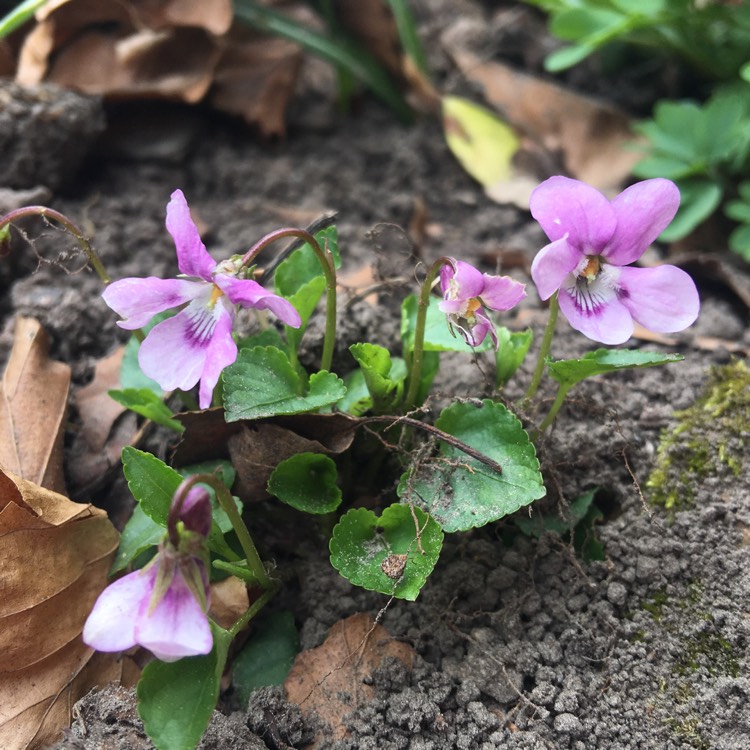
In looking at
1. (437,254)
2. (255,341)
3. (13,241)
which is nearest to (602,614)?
(255,341)

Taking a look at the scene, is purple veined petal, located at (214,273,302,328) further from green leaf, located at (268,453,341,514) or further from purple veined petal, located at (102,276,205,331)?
green leaf, located at (268,453,341,514)

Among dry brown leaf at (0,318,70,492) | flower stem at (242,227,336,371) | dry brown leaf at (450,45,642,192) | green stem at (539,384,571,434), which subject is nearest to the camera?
flower stem at (242,227,336,371)

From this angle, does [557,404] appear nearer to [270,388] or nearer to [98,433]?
[270,388]

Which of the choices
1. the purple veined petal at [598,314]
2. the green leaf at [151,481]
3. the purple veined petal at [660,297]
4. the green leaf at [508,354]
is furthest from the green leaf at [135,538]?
the purple veined petal at [660,297]

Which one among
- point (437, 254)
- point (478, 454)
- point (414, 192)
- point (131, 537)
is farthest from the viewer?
point (414, 192)

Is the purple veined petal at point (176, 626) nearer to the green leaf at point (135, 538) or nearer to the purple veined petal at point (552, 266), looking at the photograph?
the green leaf at point (135, 538)

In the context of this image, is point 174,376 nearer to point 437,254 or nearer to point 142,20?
point 437,254

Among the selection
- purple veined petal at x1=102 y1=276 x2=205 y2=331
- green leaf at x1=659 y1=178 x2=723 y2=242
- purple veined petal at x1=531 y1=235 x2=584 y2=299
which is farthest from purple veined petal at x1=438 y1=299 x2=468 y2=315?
green leaf at x1=659 y1=178 x2=723 y2=242
